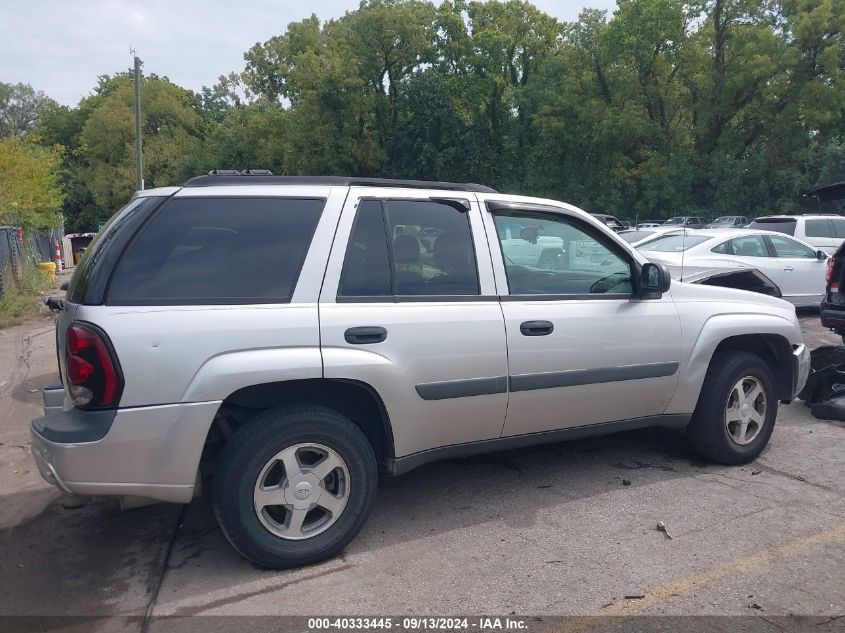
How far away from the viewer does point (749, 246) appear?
37.7 feet

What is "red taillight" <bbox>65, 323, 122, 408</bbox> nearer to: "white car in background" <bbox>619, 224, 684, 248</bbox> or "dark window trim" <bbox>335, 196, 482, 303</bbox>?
"dark window trim" <bbox>335, 196, 482, 303</bbox>

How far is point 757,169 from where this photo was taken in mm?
35531

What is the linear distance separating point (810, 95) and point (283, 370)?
118 feet

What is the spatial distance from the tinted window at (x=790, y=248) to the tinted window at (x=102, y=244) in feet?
34.8

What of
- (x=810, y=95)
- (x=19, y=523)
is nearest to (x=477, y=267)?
(x=19, y=523)

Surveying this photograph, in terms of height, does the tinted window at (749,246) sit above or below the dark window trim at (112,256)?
below

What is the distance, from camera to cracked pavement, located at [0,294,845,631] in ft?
11.2

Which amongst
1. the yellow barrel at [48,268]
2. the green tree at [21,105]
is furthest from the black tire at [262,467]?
the green tree at [21,105]

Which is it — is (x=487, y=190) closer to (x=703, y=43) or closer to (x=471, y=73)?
(x=703, y=43)

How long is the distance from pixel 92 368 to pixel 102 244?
0.70m

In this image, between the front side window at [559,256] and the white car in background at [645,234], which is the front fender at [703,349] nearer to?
the front side window at [559,256]

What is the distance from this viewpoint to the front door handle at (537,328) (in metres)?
4.25

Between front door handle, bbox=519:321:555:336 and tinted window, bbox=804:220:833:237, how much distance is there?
12.0 meters

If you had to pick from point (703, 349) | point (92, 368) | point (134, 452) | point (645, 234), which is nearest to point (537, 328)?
point (703, 349)
